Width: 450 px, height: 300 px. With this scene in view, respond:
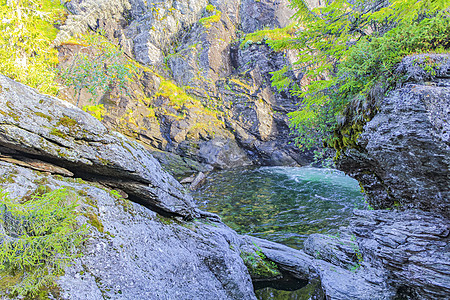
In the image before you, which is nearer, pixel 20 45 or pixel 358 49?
pixel 358 49

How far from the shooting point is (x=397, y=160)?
524cm

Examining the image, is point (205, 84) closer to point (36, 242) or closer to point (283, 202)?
point (283, 202)

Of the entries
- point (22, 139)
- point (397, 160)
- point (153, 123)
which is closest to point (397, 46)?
point (397, 160)

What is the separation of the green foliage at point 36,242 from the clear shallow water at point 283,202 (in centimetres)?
907

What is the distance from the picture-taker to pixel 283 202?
15633 mm

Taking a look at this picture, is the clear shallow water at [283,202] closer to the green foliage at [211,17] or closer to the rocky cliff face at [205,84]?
the rocky cliff face at [205,84]

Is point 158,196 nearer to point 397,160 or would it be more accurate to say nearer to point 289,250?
point 289,250

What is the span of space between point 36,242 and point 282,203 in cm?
1435

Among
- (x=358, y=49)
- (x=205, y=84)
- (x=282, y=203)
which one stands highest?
(x=358, y=49)

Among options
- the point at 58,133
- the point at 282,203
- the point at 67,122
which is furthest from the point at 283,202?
the point at 58,133

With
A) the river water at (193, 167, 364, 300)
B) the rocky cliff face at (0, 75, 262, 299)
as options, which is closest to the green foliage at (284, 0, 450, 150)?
the river water at (193, 167, 364, 300)

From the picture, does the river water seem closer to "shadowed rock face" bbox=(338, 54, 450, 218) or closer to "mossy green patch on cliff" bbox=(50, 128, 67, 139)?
"shadowed rock face" bbox=(338, 54, 450, 218)

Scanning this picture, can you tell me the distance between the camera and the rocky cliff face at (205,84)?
96.2 ft

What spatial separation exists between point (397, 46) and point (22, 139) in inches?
364
